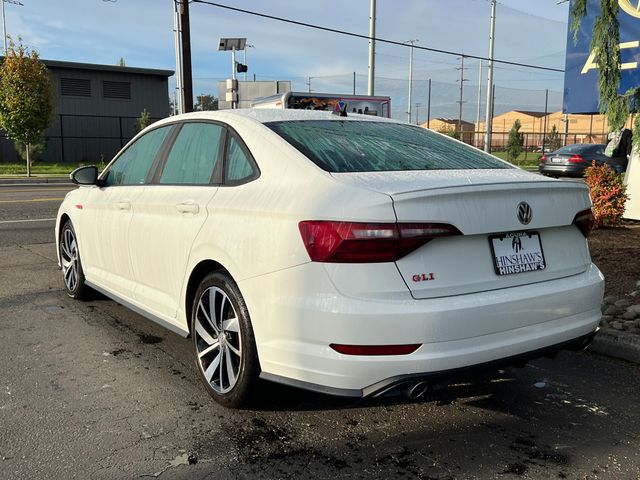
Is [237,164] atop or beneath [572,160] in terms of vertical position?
atop

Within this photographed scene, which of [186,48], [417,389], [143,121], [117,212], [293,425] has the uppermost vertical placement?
[186,48]

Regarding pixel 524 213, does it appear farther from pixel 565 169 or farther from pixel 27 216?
pixel 565 169

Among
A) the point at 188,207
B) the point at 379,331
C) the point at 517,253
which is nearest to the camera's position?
the point at 379,331

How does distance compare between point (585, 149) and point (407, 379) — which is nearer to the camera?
point (407, 379)

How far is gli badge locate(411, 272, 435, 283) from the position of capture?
8.78 ft

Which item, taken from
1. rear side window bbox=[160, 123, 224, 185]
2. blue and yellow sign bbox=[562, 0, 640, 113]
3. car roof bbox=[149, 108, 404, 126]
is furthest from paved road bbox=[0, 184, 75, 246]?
blue and yellow sign bbox=[562, 0, 640, 113]

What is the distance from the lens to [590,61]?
10797 mm

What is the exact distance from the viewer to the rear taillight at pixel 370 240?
2.65 metres

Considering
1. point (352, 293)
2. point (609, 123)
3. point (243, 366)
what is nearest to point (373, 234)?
point (352, 293)

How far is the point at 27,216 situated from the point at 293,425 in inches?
400

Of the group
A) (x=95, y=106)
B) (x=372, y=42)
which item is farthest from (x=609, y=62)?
(x=95, y=106)

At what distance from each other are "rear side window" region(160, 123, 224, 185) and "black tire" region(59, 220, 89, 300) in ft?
5.88

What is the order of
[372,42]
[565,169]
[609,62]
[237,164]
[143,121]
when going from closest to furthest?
1. [237,164]
2. [609,62]
3. [565,169]
4. [372,42]
5. [143,121]

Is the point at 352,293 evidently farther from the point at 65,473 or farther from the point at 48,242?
the point at 48,242
